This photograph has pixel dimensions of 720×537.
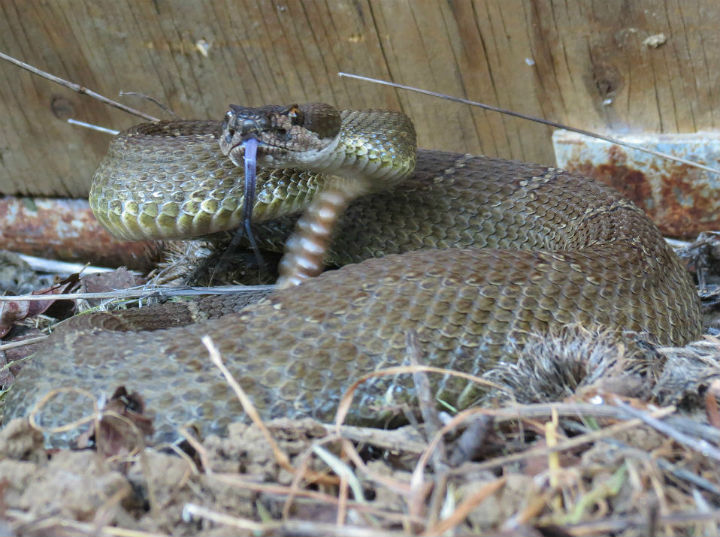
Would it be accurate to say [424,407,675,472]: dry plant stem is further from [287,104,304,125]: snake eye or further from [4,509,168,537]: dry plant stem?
[287,104,304,125]: snake eye

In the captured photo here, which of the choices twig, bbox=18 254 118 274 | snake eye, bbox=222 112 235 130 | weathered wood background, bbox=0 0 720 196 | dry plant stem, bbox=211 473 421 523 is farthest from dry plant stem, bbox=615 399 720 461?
twig, bbox=18 254 118 274

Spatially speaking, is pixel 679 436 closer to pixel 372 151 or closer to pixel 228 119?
pixel 372 151

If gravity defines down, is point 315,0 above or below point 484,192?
above

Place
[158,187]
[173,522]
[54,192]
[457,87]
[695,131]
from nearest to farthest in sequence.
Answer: [173,522]
[158,187]
[695,131]
[457,87]
[54,192]

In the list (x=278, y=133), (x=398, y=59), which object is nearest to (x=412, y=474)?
(x=278, y=133)

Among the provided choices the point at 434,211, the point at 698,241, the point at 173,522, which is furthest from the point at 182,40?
the point at 173,522

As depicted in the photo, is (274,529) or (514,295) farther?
(514,295)

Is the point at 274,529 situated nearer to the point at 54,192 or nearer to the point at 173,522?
the point at 173,522
